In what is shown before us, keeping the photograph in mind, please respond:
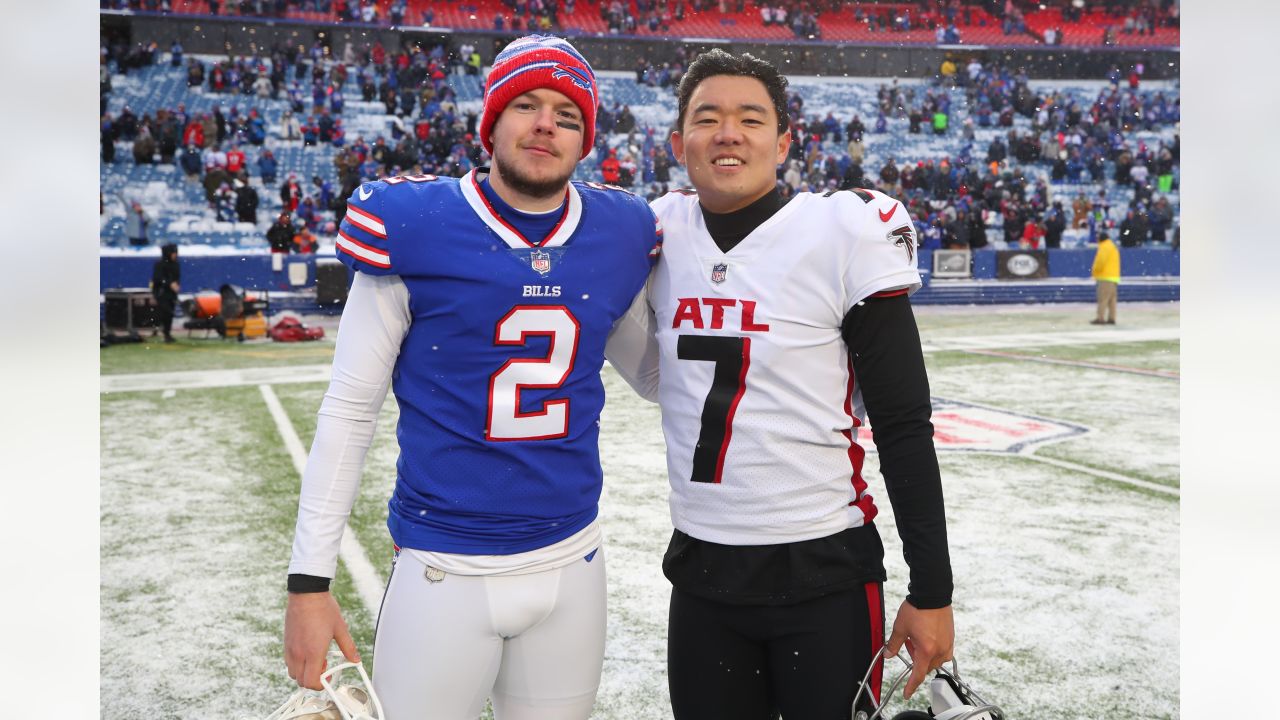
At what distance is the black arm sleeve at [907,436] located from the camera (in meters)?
1.67

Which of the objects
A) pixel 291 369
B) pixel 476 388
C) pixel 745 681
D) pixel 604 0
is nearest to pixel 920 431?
pixel 745 681

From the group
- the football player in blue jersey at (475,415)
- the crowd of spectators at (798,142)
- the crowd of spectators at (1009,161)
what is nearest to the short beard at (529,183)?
the football player in blue jersey at (475,415)

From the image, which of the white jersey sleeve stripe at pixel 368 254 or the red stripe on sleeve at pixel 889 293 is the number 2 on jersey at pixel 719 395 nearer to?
the red stripe on sleeve at pixel 889 293

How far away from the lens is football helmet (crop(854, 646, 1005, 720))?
1.58m

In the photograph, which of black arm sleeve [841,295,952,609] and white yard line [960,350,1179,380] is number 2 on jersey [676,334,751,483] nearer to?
black arm sleeve [841,295,952,609]

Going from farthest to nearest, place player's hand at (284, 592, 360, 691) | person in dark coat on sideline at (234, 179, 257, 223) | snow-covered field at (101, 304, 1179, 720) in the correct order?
person in dark coat on sideline at (234, 179, 257, 223), snow-covered field at (101, 304, 1179, 720), player's hand at (284, 592, 360, 691)

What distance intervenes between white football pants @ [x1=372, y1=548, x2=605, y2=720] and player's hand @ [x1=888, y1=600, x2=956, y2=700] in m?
0.54

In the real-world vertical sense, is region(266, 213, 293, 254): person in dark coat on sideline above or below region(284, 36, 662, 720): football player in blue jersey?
above

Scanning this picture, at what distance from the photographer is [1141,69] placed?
87.5 ft

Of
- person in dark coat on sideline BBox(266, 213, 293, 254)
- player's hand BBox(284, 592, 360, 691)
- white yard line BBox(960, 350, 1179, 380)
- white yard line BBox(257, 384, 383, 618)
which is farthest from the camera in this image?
person in dark coat on sideline BBox(266, 213, 293, 254)

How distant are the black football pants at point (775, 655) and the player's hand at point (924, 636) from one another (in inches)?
2.9

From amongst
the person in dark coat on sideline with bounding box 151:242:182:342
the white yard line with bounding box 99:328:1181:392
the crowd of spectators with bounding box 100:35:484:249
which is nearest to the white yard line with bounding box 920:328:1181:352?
the white yard line with bounding box 99:328:1181:392

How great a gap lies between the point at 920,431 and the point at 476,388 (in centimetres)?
75
